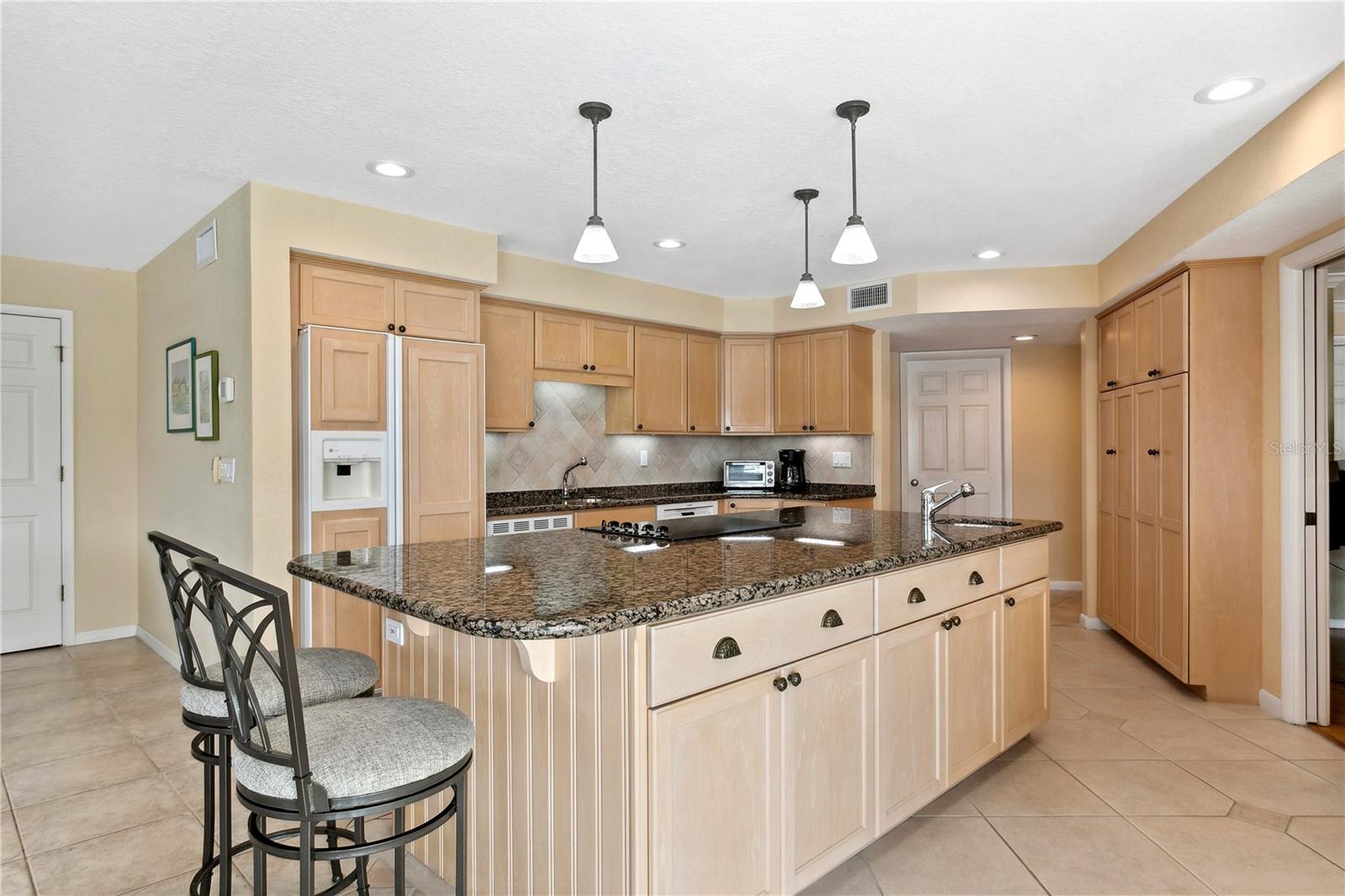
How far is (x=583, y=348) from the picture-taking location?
198 inches

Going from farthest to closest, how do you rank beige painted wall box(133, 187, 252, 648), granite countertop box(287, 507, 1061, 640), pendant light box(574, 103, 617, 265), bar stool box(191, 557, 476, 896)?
1. beige painted wall box(133, 187, 252, 648)
2. pendant light box(574, 103, 617, 265)
3. granite countertop box(287, 507, 1061, 640)
4. bar stool box(191, 557, 476, 896)

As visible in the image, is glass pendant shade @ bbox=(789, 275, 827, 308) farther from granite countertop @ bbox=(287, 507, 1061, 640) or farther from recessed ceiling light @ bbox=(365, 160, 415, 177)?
recessed ceiling light @ bbox=(365, 160, 415, 177)

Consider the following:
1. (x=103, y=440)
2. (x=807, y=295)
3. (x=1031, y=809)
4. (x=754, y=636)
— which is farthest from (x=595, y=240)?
(x=103, y=440)

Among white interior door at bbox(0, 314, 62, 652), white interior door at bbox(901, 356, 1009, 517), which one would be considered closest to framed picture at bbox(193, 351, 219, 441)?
white interior door at bbox(0, 314, 62, 652)

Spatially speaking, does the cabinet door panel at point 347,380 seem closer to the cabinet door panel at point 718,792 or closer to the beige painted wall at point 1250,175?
the cabinet door panel at point 718,792

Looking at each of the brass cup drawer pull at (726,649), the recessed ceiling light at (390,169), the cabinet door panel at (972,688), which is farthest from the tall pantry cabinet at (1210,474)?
the recessed ceiling light at (390,169)

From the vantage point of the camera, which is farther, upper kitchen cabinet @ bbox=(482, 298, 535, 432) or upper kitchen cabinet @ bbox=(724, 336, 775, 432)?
upper kitchen cabinet @ bbox=(724, 336, 775, 432)

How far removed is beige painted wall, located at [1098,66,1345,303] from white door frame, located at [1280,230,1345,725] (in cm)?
49

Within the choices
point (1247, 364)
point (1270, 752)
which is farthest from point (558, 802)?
point (1247, 364)

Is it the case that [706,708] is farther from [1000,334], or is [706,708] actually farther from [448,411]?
[1000,334]

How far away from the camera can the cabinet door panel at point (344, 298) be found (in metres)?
3.45

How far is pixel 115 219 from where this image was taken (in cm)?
378

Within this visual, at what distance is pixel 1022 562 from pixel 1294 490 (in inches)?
60.7

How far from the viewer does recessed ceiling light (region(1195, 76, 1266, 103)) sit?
2.39m
